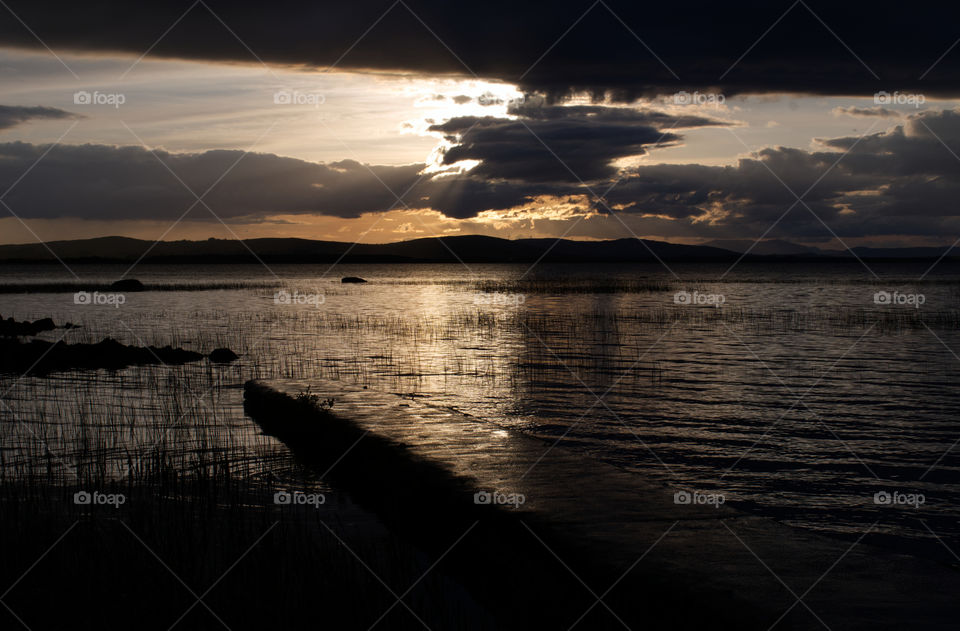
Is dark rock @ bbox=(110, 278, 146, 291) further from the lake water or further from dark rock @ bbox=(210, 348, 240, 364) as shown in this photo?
dark rock @ bbox=(210, 348, 240, 364)

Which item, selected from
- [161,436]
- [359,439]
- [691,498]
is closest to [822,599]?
[691,498]

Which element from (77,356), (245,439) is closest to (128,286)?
(77,356)

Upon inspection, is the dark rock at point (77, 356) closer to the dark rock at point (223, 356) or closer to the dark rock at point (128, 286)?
the dark rock at point (223, 356)

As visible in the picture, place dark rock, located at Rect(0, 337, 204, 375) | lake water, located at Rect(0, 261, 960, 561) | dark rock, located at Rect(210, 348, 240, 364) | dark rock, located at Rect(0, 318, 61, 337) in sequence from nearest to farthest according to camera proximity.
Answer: lake water, located at Rect(0, 261, 960, 561)
dark rock, located at Rect(0, 337, 204, 375)
dark rock, located at Rect(210, 348, 240, 364)
dark rock, located at Rect(0, 318, 61, 337)

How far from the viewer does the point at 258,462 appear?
13359 mm

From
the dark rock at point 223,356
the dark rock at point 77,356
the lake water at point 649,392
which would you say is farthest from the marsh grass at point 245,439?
the dark rock at point 77,356

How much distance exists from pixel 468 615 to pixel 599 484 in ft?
8.88

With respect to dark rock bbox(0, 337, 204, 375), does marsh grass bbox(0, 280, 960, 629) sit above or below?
below

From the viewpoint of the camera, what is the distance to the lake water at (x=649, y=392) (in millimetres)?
12562

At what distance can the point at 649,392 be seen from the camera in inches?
827

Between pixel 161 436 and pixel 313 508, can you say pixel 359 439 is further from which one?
pixel 161 436


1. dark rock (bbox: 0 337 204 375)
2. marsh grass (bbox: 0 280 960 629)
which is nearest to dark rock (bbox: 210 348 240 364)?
→ marsh grass (bbox: 0 280 960 629)

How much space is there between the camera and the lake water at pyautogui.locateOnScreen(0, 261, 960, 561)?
495 inches

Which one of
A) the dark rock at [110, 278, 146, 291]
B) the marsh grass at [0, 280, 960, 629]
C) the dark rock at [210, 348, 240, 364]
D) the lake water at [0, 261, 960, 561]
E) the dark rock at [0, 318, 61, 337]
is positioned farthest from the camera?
the dark rock at [110, 278, 146, 291]
